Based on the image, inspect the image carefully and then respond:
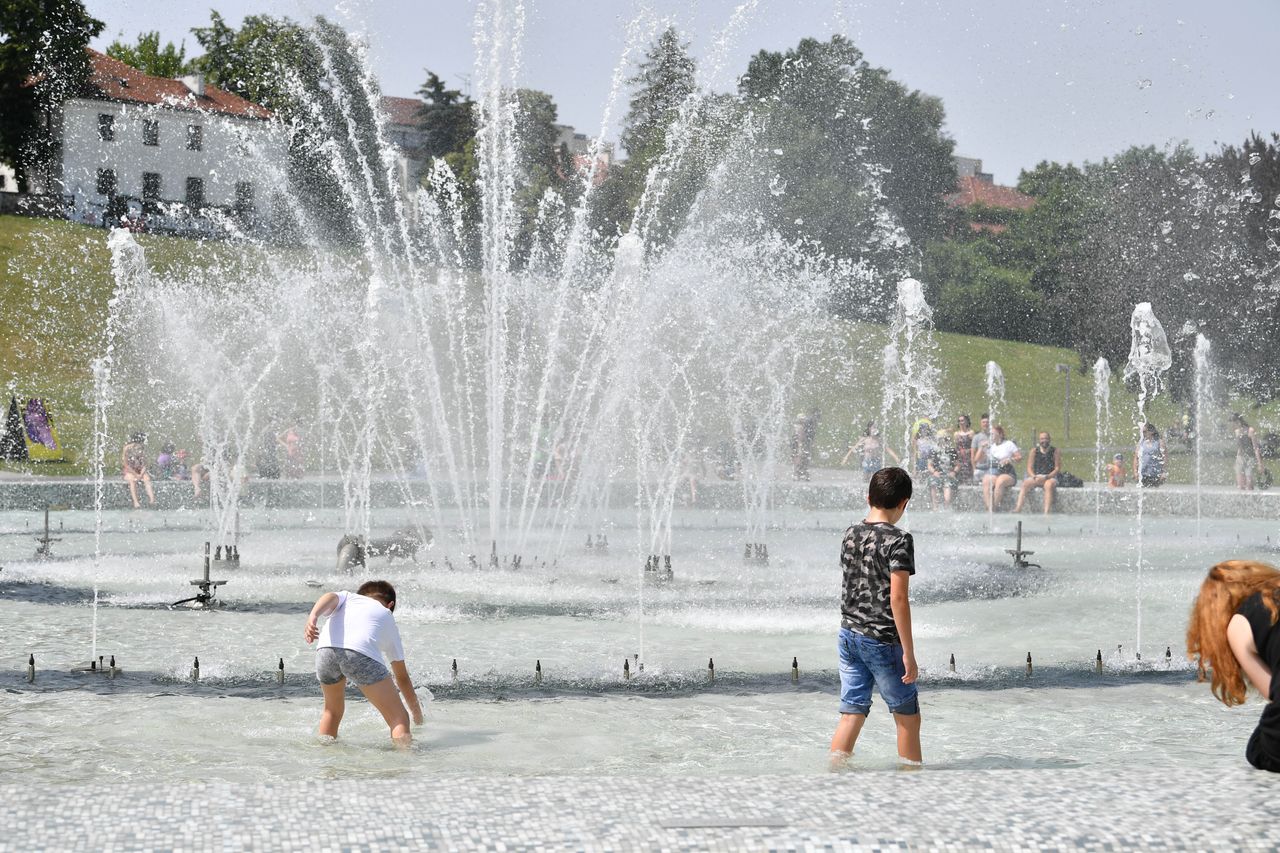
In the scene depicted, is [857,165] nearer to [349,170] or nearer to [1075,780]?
[349,170]

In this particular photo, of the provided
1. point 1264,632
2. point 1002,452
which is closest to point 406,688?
Result: point 1264,632

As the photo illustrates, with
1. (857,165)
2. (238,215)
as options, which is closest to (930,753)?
(857,165)

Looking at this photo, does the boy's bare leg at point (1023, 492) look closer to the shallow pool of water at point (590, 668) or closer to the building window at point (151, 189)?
the shallow pool of water at point (590, 668)

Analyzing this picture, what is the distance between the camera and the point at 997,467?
2652 cm

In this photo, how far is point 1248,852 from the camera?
420 centimetres

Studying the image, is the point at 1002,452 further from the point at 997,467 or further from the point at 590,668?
the point at 590,668

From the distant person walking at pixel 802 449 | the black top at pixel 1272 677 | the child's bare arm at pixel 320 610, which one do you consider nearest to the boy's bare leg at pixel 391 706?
the child's bare arm at pixel 320 610

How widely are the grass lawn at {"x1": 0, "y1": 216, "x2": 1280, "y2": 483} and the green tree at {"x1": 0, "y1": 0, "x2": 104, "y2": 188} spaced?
25.9 ft

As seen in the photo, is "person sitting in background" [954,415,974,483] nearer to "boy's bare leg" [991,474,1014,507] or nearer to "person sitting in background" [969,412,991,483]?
"person sitting in background" [969,412,991,483]

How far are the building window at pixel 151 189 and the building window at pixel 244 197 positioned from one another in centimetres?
557

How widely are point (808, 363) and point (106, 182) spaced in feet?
131

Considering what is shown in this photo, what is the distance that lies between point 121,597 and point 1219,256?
40.0 metres

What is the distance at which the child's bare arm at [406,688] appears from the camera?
22.6 feet

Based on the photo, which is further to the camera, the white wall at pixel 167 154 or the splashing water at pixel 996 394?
the white wall at pixel 167 154
